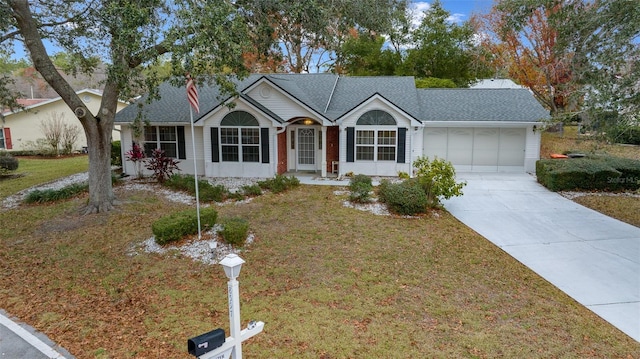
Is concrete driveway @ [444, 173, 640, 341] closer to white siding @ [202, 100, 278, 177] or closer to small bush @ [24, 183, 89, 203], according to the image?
white siding @ [202, 100, 278, 177]

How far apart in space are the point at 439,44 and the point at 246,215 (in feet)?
74.8

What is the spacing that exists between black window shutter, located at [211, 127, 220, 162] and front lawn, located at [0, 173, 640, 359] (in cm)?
681

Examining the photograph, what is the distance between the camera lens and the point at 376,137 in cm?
1761

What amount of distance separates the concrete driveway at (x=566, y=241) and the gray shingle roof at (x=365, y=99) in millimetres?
4662

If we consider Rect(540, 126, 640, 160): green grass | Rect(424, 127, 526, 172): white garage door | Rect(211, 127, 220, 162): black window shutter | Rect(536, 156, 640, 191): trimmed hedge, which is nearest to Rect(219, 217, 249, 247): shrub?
Rect(211, 127, 220, 162): black window shutter

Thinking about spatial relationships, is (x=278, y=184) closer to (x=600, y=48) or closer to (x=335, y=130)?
(x=335, y=130)

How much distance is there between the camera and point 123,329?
19.6 ft

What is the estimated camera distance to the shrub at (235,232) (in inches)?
363

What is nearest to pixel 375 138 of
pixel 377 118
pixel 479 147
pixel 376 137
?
pixel 376 137

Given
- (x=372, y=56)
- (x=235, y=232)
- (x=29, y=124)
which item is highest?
(x=372, y=56)

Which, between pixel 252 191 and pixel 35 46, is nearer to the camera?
pixel 35 46

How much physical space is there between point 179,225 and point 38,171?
50.7 ft

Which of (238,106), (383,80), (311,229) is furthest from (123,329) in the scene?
(383,80)

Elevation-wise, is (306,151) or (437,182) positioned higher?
(306,151)
